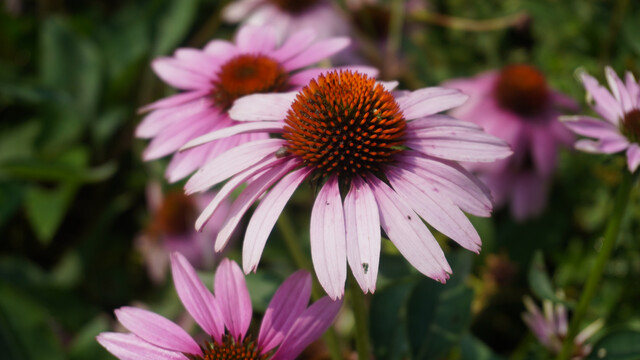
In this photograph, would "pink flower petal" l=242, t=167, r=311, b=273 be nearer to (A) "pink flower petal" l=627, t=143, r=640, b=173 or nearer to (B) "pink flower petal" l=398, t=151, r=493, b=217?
(B) "pink flower petal" l=398, t=151, r=493, b=217

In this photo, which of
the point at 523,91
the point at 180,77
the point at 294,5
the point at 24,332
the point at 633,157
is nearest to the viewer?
the point at 633,157

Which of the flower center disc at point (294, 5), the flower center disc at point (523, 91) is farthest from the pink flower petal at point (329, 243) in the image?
the flower center disc at point (294, 5)

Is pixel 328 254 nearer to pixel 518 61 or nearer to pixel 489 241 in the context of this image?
pixel 489 241

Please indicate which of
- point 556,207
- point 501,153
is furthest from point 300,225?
point 501,153

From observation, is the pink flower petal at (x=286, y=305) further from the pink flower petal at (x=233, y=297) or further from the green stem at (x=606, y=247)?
the green stem at (x=606, y=247)

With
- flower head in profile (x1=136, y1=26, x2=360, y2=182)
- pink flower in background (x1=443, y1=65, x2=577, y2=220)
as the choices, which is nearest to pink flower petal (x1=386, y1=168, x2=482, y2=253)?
flower head in profile (x1=136, y1=26, x2=360, y2=182)

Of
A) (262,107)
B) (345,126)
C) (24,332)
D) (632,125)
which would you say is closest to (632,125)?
(632,125)

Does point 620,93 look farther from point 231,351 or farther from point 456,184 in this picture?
point 231,351
